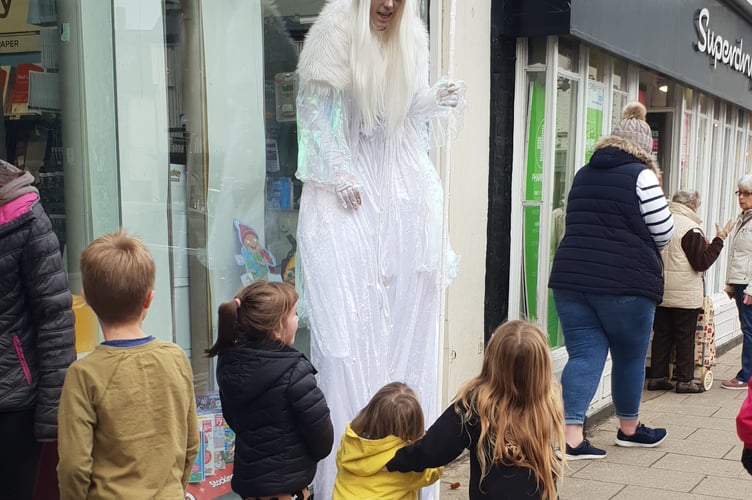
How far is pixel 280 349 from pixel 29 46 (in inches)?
63.7

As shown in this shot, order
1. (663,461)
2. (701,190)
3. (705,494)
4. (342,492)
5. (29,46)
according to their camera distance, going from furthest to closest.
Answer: (701,190) → (663,461) → (705,494) → (29,46) → (342,492)

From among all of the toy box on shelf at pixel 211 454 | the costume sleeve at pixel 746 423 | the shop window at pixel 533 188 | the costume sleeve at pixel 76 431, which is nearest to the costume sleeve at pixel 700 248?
the shop window at pixel 533 188

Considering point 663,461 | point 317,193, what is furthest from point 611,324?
point 317,193

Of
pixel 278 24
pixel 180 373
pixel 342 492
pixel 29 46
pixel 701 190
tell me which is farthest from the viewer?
Result: pixel 701 190

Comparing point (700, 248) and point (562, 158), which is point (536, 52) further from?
point (700, 248)

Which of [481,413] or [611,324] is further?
[611,324]

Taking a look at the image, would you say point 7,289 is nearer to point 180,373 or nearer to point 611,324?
point 180,373

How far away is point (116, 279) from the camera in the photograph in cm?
234

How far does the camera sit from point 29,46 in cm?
335

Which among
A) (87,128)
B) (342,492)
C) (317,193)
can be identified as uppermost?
(87,128)

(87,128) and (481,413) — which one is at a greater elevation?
(87,128)

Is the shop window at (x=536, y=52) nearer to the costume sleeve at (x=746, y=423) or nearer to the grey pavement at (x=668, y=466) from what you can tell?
the grey pavement at (x=668, y=466)

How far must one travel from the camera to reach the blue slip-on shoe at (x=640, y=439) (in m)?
5.46

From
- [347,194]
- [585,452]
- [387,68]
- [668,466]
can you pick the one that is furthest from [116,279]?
[668,466]
